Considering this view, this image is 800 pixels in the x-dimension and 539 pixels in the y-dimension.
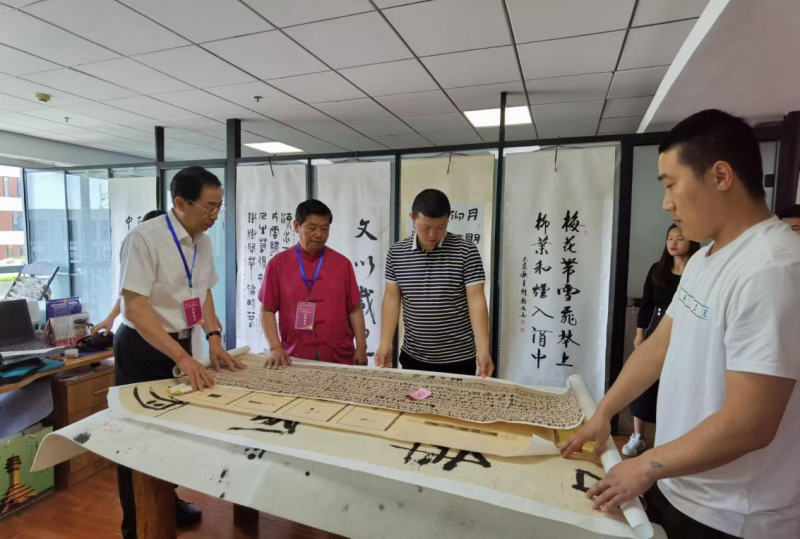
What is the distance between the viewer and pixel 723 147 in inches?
31.1

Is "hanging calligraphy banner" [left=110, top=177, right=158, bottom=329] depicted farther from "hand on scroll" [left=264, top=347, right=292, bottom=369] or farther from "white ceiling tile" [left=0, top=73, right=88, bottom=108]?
"hand on scroll" [left=264, top=347, right=292, bottom=369]

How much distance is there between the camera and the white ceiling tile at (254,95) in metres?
3.11

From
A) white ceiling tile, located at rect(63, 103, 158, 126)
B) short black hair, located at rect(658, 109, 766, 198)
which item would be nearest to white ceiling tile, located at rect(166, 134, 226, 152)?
white ceiling tile, located at rect(63, 103, 158, 126)

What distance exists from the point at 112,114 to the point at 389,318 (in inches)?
148

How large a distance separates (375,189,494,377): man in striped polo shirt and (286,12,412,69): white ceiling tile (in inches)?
43.8

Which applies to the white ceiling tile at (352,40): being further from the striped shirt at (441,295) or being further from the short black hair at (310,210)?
the striped shirt at (441,295)

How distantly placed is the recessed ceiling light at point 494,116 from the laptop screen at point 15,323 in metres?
3.52

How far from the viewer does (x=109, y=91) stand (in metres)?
3.26

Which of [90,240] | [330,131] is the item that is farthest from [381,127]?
[90,240]

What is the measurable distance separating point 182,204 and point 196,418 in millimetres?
918

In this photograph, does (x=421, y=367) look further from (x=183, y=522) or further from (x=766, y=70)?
(x=766, y=70)

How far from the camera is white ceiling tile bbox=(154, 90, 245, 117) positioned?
329cm

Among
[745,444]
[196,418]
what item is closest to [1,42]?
[196,418]

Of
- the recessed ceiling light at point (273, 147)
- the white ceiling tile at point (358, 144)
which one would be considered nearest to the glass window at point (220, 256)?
the recessed ceiling light at point (273, 147)
